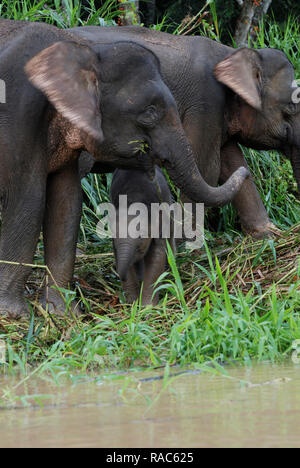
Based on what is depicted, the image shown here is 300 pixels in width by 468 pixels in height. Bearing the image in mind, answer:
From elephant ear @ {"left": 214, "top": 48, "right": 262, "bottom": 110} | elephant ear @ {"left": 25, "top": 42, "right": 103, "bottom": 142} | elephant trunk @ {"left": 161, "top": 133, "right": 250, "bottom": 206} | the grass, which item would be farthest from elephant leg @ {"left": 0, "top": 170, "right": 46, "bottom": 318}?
elephant ear @ {"left": 214, "top": 48, "right": 262, "bottom": 110}

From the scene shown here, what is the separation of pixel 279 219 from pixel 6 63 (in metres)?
3.33

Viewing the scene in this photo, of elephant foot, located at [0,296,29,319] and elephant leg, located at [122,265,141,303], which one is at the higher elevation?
elephant leg, located at [122,265,141,303]

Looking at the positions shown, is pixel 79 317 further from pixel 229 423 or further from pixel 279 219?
pixel 279 219

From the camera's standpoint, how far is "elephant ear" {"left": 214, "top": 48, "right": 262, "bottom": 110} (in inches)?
275

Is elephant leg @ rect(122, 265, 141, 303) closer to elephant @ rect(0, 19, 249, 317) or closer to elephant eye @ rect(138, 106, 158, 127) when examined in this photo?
elephant @ rect(0, 19, 249, 317)

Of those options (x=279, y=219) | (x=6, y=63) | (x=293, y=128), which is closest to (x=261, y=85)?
(x=293, y=128)

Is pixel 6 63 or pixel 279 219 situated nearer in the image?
pixel 6 63

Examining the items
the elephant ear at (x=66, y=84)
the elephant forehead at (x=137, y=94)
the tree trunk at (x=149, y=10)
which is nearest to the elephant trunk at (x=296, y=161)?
the elephant forehead at (x=137, y=94)

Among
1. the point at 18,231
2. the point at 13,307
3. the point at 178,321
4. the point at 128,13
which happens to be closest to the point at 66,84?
the point at 18,231

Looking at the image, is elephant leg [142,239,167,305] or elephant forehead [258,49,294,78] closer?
elephant leg [142,239,167,305]

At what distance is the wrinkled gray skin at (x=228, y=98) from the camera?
6957 millimetres

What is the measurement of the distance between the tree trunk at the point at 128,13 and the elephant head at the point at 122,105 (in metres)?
2.76

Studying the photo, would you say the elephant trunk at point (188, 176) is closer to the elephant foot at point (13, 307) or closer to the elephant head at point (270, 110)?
the elephant foot at point (13, 307)

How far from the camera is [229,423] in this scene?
2904mm
